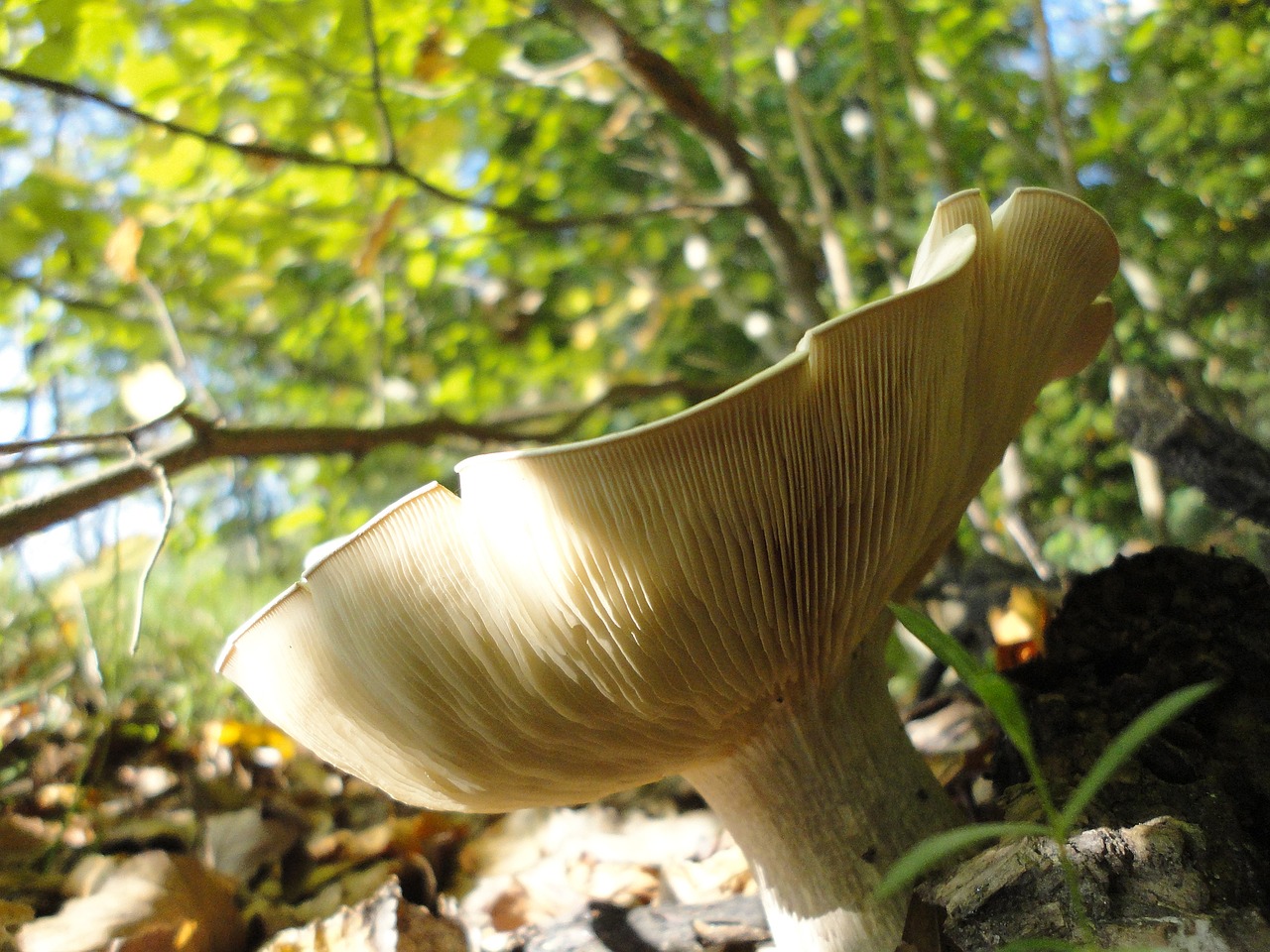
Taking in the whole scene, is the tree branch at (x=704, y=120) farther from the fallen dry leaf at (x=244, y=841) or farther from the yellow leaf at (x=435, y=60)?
the fallen dry leaf at (x=244, y=841)

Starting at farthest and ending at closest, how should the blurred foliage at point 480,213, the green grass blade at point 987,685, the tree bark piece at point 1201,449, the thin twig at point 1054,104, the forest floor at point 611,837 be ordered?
the blurred foliage at point 480,213, the thin twig at point 1054,104, the tree bark piece at point 1201,449, the forest floor at point 611,837, the green grass blade at point 987,685

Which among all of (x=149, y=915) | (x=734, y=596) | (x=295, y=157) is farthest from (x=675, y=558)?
(x=295, y=157)

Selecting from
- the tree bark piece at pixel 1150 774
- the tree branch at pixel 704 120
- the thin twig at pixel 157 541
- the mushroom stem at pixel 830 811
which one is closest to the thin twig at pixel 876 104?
the tree branch at pixel 704 120

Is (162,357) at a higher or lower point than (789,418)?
lower

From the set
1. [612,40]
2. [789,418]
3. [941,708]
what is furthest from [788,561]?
[612,40]

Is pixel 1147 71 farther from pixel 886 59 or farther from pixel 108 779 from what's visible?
pixel 108 779

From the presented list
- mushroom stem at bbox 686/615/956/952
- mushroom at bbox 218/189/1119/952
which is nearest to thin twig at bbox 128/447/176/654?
mushroom at bbox 218/189/1119/952

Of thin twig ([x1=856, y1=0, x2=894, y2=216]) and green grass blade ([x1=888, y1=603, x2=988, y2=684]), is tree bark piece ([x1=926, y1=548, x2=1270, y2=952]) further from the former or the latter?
thin twig ([x1=856, y1=0, x2=894, y2=216])
